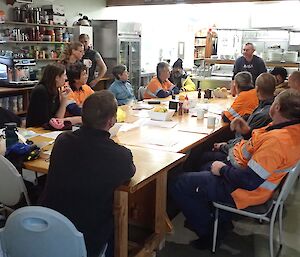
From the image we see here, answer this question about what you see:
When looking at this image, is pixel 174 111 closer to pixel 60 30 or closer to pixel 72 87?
pixel 72 87

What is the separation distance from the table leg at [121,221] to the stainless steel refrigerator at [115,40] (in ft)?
17.6

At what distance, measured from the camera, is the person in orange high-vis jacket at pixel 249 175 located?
2.07 meters

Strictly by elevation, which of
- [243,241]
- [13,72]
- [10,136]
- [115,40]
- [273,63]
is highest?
[115,40]

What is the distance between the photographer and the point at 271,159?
2.04m

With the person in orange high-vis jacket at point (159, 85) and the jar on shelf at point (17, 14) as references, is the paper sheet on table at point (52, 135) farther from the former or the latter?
the jar on shelf at point (17, 14)

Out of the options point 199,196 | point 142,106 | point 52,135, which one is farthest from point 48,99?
point 199,196

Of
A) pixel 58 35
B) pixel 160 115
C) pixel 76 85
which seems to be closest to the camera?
pixel 160 115

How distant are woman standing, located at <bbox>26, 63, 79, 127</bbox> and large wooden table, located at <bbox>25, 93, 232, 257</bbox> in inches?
11.9

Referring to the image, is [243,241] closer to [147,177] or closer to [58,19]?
[147,177]

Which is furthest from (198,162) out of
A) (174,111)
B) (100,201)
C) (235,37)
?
(235,37)

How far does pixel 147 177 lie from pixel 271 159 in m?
0.69

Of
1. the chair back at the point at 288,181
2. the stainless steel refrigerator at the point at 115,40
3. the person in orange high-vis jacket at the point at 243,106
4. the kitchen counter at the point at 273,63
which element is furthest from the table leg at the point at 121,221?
the kitchen counter at the point at 273,63

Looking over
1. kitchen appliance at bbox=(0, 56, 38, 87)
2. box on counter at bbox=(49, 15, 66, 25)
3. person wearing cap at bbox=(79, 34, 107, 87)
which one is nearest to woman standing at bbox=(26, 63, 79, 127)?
kitchen appliance at bbox=(0, 56, 38, 87)

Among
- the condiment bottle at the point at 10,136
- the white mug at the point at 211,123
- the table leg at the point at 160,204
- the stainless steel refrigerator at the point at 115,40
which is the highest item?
the stainless steel refrigerator at the point at 115,40
